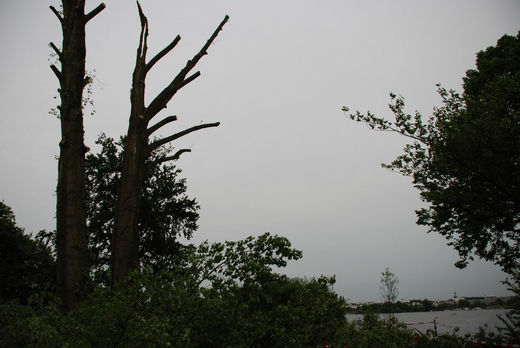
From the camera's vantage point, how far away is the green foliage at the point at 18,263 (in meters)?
24.2

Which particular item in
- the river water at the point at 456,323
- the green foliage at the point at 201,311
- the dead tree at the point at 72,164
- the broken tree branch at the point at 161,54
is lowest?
the river water at the point at 456,323

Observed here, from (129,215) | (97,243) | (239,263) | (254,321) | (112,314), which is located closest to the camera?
(112,314)

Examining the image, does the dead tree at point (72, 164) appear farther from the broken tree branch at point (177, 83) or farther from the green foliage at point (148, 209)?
the green foliage at point (148, 209)

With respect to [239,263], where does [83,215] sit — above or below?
above

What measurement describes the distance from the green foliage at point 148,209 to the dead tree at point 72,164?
42.5 ft

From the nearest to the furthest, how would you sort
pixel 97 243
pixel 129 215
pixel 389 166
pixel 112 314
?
pixel 112 314
pixel 129 215
pixel 389 166
pixel 97 243

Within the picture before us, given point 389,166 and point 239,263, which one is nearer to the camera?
point 239,263

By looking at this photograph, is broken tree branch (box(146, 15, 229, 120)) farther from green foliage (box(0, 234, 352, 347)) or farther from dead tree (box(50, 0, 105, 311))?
green foliage (box(0, 234, 352, 347))

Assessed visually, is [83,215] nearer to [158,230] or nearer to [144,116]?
[144,116]

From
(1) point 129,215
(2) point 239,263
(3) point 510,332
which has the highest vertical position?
(1) point 129,215

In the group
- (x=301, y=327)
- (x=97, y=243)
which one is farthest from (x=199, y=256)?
(x=97, y=243)

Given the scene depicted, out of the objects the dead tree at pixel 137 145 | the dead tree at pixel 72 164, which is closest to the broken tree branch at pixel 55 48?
the dead tree at pixel 72 164

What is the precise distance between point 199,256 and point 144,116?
12.6 ft

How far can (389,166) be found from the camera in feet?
43.5
